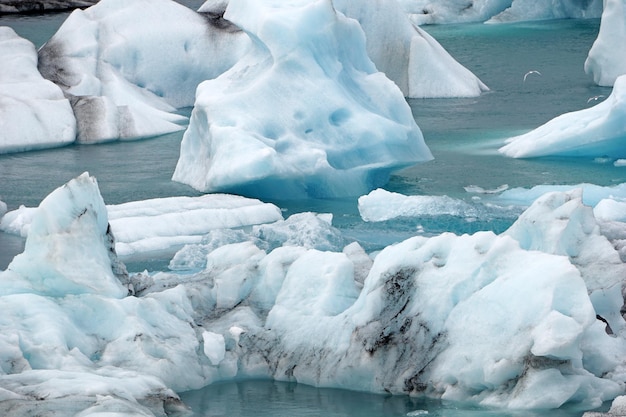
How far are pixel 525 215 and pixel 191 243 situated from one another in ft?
9.78

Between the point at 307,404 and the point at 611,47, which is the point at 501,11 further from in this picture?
the point at 307,404

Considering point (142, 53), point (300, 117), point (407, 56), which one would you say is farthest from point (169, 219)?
point (407, 56)

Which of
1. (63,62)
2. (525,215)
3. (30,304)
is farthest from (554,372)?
(63,62)

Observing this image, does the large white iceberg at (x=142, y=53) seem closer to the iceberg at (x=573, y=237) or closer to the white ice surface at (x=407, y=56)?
the white ice surface at (x=407, y=56)

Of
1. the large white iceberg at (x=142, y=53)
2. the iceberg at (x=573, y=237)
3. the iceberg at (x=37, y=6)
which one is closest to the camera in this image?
the iceberg at (x=573, y=237)

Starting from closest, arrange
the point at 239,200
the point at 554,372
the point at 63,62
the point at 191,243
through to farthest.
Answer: the point at 554,372, the point at 191,243, the point at 239,200, the point at 63,62

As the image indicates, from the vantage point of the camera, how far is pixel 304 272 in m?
5.46

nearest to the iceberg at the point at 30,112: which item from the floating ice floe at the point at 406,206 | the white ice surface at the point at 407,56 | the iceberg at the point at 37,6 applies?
the white ice surface at the point at 407,56

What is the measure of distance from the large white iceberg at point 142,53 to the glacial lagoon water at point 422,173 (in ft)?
5.06

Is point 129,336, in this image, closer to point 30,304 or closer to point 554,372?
point 30,304

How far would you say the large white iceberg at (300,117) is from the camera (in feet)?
29.9

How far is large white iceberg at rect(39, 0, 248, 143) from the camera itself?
1364cm

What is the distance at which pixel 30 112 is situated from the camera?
1222cm

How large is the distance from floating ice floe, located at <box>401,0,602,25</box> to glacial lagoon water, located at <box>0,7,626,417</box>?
250 inches
